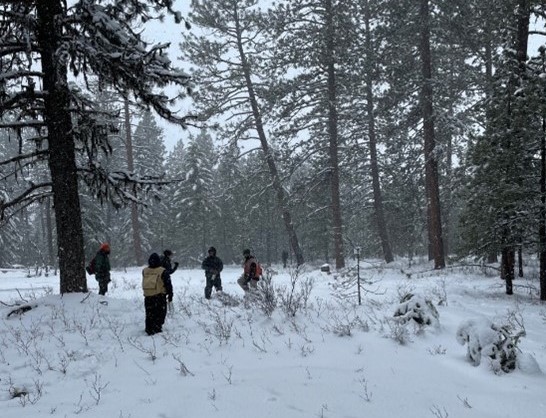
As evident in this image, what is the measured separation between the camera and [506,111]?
11234mm

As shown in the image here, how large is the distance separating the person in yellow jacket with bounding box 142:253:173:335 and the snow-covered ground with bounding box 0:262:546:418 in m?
0.23

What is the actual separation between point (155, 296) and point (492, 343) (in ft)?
17.5

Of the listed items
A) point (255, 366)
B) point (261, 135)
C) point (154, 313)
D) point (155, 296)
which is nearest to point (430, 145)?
point (261, 135)

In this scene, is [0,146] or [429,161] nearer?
[429,161]

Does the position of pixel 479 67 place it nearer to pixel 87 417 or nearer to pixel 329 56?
pixel 329 56

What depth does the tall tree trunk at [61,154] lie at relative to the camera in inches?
325

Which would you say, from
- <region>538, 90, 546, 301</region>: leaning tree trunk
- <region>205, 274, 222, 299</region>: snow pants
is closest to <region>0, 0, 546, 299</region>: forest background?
<region>538, 90, 546, 301</region>: leaning tree trunk

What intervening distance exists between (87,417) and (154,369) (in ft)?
4.45

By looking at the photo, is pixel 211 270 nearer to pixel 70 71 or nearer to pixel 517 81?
pixel 70 71

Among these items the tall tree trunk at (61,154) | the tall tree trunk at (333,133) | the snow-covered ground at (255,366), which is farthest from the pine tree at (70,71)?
the tall tree trunk at (333,133)

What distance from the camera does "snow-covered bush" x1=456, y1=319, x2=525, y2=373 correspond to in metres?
5.41

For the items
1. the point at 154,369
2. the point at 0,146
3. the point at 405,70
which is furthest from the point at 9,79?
the point at 0,146

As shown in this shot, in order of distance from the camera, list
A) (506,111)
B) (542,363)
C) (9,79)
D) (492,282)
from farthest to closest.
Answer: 1. (492,282)
2. (506,111)
3. (9,79)
4. (542,363)

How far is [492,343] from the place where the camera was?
18.3 feet
